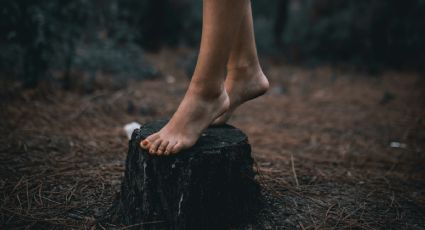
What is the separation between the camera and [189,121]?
4.79ft

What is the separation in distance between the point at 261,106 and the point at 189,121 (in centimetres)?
216

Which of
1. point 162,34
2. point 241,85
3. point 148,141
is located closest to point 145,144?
point 148,141

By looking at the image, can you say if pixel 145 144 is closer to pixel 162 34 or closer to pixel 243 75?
pixel 243 75

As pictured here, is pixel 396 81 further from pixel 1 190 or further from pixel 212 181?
pixel 1 190

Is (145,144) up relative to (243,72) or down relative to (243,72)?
down

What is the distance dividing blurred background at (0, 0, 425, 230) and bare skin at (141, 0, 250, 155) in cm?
41

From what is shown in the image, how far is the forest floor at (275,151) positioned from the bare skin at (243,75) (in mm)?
417

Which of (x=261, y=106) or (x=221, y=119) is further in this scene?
(x=261, y=106)

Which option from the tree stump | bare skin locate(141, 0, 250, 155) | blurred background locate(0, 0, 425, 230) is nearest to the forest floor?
blurred background locate(0, 0, 425, 230)

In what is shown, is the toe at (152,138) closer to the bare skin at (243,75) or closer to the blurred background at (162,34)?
the bare skin at (243,75)

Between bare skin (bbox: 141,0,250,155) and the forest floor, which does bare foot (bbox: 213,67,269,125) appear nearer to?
bare skin (bbox: 141,0,250,155)

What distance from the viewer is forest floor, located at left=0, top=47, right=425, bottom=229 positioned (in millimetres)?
1583

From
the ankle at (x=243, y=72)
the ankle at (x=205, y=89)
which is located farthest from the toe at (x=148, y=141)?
the ankle at (x=243, y=72)

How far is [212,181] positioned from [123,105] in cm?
186
